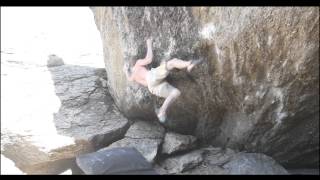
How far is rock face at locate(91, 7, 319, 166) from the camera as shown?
7.23 m

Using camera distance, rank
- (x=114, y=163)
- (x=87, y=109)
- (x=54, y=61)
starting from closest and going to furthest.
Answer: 1. (x=114, y=163)
2. (x=87, y=109)
3. (x=54, y=61)

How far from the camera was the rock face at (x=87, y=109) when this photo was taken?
30.2 ft

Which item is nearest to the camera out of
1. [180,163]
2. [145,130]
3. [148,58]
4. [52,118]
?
[148,58]

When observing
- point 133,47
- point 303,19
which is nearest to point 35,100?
point 133,47

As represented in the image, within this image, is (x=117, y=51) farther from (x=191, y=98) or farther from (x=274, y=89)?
(x=274, y=89)

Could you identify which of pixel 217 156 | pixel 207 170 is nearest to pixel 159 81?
pixel 207 170

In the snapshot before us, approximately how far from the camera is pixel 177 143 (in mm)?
9016

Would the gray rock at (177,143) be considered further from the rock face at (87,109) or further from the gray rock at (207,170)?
the rock face at (87,109)

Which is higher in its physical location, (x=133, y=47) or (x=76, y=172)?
(x=133, y=47)

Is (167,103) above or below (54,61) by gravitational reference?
above

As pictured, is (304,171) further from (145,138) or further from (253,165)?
(145,138)

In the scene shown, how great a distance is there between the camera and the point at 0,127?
9078 millimetres

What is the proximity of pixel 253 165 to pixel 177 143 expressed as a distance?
1.63 metres
